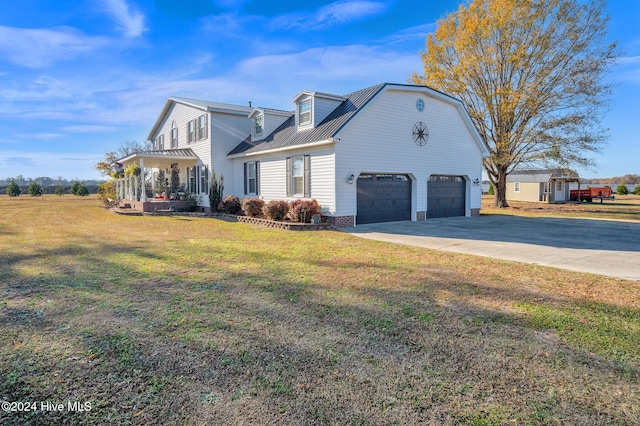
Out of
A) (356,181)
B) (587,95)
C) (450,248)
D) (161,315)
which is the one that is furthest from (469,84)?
(161,315)

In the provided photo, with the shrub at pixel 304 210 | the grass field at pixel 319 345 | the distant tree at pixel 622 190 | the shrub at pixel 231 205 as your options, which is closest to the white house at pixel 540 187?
the distant tree at pixel 622 190

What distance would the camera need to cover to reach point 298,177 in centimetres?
1529

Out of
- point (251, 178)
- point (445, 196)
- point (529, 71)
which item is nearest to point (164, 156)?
point (251, 178)

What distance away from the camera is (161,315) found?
14.3 feet

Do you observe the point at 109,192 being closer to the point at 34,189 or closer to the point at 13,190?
the point at 34,189

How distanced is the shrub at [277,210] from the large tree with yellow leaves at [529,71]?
14613 millimetres

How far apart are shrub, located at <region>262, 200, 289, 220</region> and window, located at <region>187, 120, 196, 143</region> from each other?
33.8 ft

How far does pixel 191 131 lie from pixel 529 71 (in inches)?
868

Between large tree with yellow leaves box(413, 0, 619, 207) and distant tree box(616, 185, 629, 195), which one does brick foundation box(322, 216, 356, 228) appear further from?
distant tree box(616, 185, 629, 195)

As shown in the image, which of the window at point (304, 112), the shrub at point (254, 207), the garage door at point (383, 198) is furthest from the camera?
the shrub at point (254, 207)

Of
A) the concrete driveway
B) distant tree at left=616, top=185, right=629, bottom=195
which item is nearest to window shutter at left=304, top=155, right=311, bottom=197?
the concrete driveway

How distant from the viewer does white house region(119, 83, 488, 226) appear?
1380 cm

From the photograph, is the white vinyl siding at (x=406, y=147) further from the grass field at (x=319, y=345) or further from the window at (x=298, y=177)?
the grass field at (x=319, y=345)

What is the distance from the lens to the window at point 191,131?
864 inches
